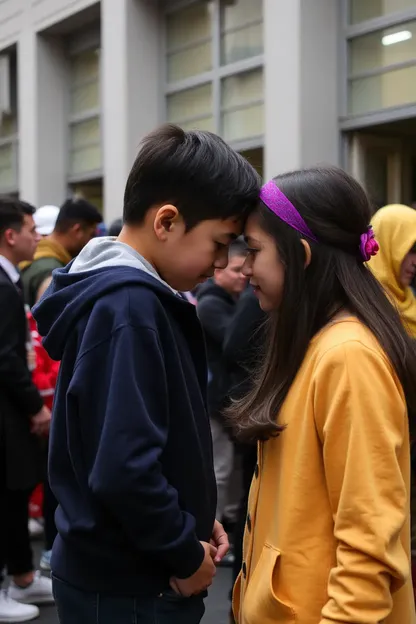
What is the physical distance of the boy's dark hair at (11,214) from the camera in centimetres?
482

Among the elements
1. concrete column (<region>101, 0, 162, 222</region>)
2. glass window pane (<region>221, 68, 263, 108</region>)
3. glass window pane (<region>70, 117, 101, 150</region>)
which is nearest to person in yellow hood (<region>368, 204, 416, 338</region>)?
glass window pane (<region>221, 68, 263, 108</region>)

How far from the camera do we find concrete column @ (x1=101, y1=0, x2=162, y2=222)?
10.5m

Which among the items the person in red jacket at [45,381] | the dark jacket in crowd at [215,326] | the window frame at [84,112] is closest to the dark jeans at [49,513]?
the person in red jacket at [45,381]

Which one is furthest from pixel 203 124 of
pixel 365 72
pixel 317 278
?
pixel 317 278

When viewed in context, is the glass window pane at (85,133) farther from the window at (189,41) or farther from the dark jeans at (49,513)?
the dark jeans at (49,513)

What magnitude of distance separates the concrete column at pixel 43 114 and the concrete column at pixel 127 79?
188 cm

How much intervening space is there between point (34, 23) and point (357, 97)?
235 inches

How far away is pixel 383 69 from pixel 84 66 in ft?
18.3

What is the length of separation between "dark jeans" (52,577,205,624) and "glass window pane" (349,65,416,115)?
6286 millimetres

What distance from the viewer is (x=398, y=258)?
3508mm

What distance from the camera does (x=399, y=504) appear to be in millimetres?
1764

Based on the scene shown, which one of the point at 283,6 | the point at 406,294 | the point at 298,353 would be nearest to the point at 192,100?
the point at 283,6

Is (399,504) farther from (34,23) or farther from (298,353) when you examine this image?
(34,23)

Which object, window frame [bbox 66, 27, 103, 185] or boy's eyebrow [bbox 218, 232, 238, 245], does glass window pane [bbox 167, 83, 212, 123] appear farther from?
boy's eyebrow [bbox 218, 232, 238, 245]
